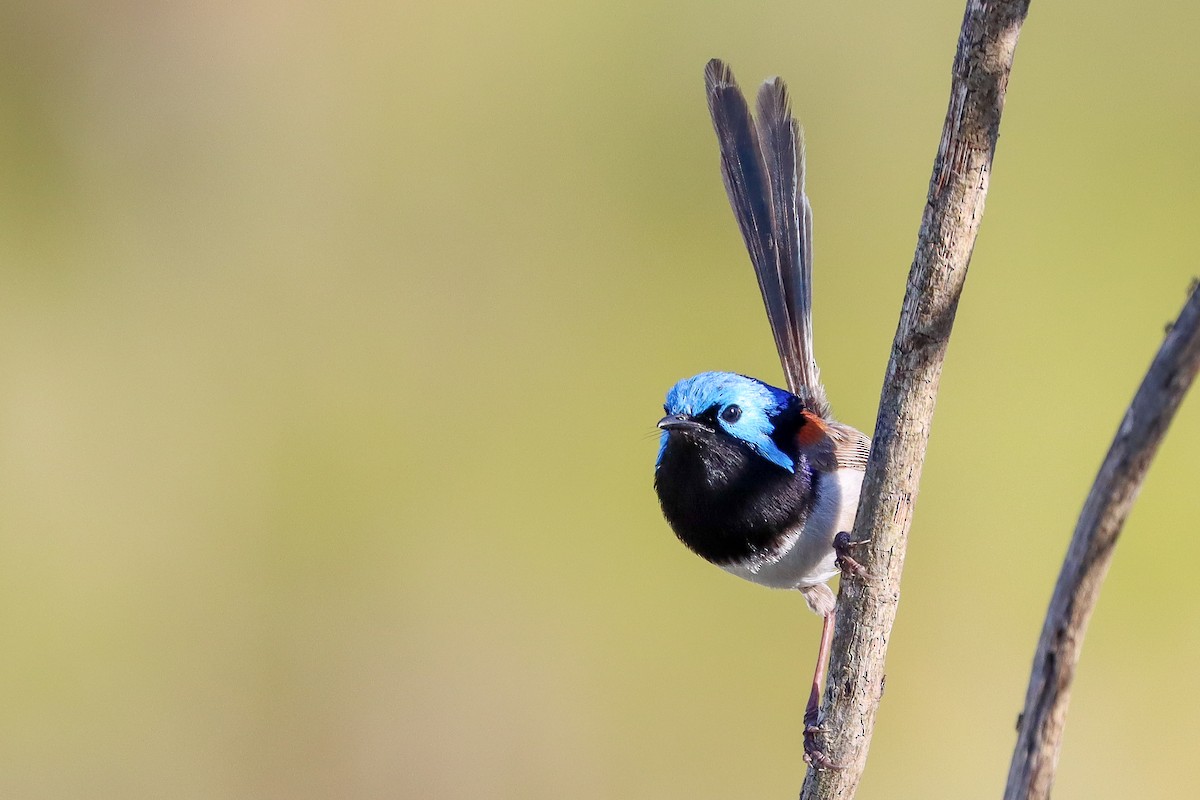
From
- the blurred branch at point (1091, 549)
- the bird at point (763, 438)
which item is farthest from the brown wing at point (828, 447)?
the blurred branch at point (1091, 549)

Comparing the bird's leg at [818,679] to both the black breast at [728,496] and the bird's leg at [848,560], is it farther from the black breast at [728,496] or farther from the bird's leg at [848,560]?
the bird's leg at [848,560]

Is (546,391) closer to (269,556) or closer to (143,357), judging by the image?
(269,556)

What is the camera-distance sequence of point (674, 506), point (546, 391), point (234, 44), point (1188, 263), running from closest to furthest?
point (674, 506), point (1188, 263), point (546, 391), point (234, 44)

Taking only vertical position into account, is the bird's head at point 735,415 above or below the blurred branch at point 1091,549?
above

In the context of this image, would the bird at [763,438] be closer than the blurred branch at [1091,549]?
No

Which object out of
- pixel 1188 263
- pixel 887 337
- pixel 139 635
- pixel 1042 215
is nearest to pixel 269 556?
pixel 139 635
